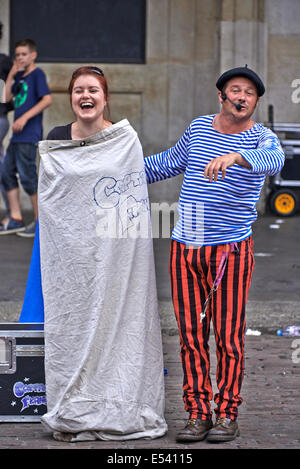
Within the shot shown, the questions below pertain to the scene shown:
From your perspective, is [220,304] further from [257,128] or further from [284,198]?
[284,198]

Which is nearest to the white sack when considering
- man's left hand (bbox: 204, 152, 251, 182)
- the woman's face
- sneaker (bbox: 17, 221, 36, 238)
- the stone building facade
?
the woman's face

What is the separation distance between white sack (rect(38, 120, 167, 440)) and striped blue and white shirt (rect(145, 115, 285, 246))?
232 millimetres

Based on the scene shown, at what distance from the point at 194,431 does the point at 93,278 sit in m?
0.86

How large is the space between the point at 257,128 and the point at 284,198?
7.22 m

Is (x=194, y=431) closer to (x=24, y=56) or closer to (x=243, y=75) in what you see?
(x=243, y=75)

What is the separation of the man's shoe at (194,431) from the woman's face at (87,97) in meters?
1.50

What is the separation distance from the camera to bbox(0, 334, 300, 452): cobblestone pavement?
454cm

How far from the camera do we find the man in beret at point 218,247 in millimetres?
4477

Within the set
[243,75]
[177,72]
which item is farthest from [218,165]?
[177,72]

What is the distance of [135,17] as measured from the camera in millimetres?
11875

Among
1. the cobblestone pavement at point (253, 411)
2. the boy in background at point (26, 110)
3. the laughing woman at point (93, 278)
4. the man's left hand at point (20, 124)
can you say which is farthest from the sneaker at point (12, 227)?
the laughing woman at point (93, 278)
